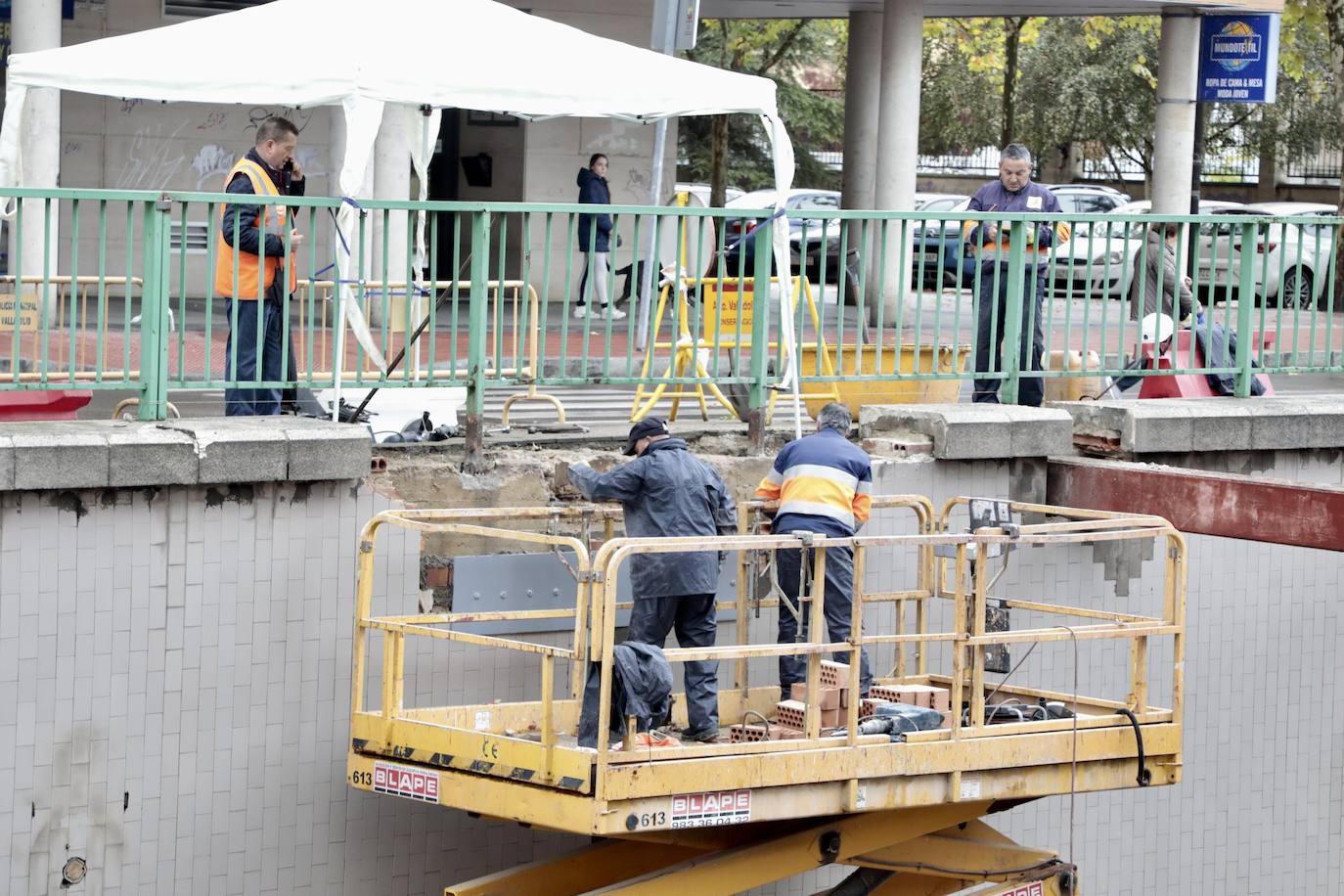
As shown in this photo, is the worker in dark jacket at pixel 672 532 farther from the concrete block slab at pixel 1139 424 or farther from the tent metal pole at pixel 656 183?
the concrete block slab at pixel 1139 424

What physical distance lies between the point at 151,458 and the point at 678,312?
9.49 feet

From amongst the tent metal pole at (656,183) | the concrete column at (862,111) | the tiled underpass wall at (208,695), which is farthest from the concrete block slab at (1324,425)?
the concrete column at (862,111)

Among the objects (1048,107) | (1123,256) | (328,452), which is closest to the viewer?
(328,452)

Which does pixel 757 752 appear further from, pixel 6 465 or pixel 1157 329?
pixel 1157 329

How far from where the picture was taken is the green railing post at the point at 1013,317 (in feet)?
32.5

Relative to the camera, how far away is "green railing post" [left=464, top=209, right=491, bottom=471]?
841cm

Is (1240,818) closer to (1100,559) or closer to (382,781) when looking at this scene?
(1100,559)

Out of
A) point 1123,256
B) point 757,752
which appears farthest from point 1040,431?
point 757,752

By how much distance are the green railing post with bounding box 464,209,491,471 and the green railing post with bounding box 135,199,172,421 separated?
1.35m

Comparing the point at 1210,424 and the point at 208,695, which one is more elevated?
the point at 1210,424

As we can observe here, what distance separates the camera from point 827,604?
844 cm

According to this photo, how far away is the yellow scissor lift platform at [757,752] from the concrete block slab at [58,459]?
1.13m

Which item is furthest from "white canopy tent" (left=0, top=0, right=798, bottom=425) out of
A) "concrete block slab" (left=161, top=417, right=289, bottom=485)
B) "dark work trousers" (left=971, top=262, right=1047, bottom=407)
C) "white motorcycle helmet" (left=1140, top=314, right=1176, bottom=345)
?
"white motorcycle helmet" (left=1140, top=314, right=1176, bottom=345)

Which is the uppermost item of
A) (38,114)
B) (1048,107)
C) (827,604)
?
(1048,107)
